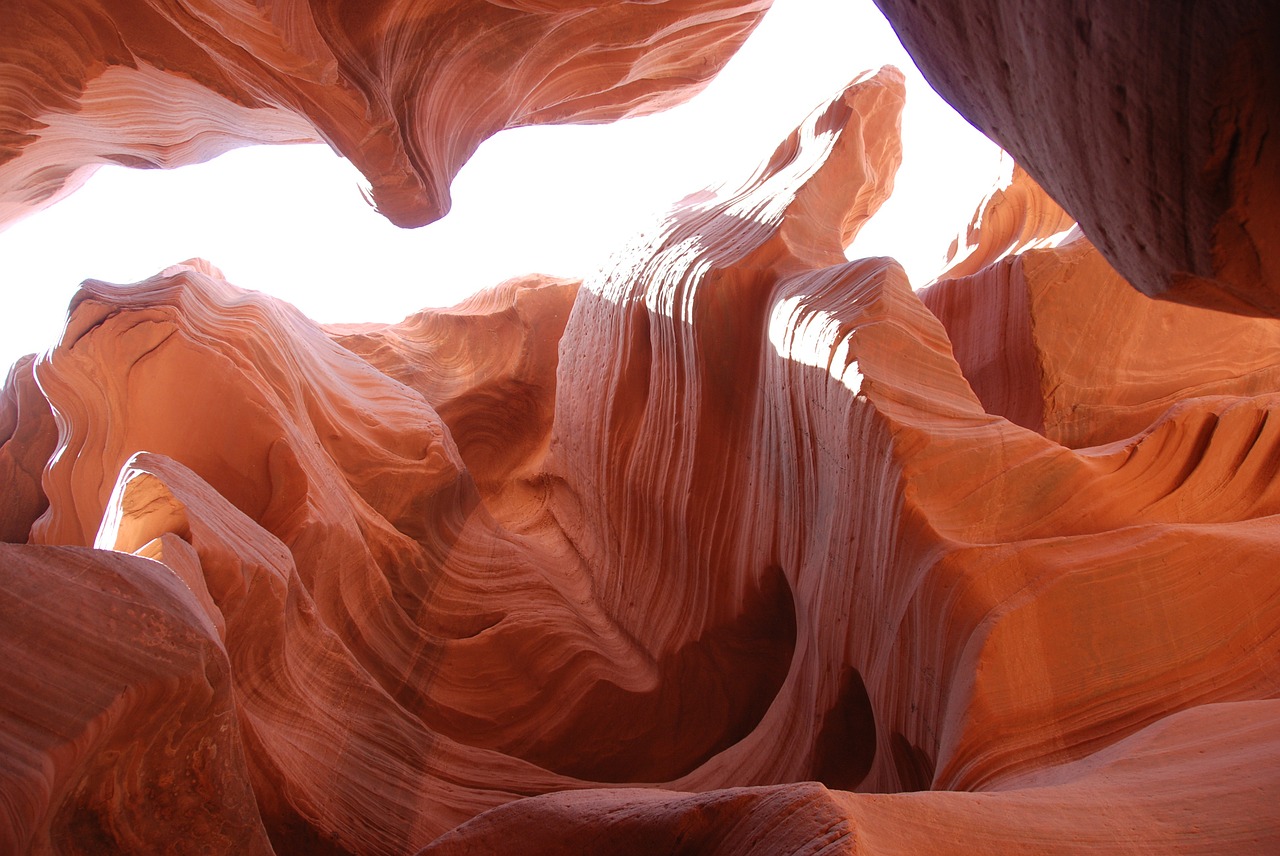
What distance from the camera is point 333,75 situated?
464cm

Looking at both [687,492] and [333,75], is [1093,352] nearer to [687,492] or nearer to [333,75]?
[687,492]

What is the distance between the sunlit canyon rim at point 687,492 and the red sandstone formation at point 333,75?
27 mm

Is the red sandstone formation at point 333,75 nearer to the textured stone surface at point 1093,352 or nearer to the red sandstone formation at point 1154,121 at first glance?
the textured stone surface at point 1093,352

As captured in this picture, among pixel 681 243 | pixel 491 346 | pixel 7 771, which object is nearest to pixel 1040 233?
pixel 681 243

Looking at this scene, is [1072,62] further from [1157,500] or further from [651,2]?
[651,2]

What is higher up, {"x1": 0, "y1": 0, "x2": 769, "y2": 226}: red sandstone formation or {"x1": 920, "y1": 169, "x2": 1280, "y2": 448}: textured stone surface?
{"x1": 0, "y1": 0, "x2": 769, "y2": 226}: red sandstone formation

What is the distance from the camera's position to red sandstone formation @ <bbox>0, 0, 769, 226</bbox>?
4363 mm

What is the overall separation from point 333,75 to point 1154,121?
4180 millimetres

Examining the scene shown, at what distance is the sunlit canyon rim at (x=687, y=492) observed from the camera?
2072 mm

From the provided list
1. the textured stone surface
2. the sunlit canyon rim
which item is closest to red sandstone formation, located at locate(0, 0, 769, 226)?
the sunlit canyon rim

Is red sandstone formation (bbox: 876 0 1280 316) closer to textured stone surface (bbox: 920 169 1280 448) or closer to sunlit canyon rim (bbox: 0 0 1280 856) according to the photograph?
sunlit canyon rim (bbox: 0 0 1280 856)

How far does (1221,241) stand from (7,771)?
2.64 meters

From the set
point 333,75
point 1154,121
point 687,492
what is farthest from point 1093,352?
point 333,75

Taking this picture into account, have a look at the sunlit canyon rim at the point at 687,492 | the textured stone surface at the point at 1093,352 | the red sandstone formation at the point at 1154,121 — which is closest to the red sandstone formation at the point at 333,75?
the sunlit canyon rim at the point at 687,492
